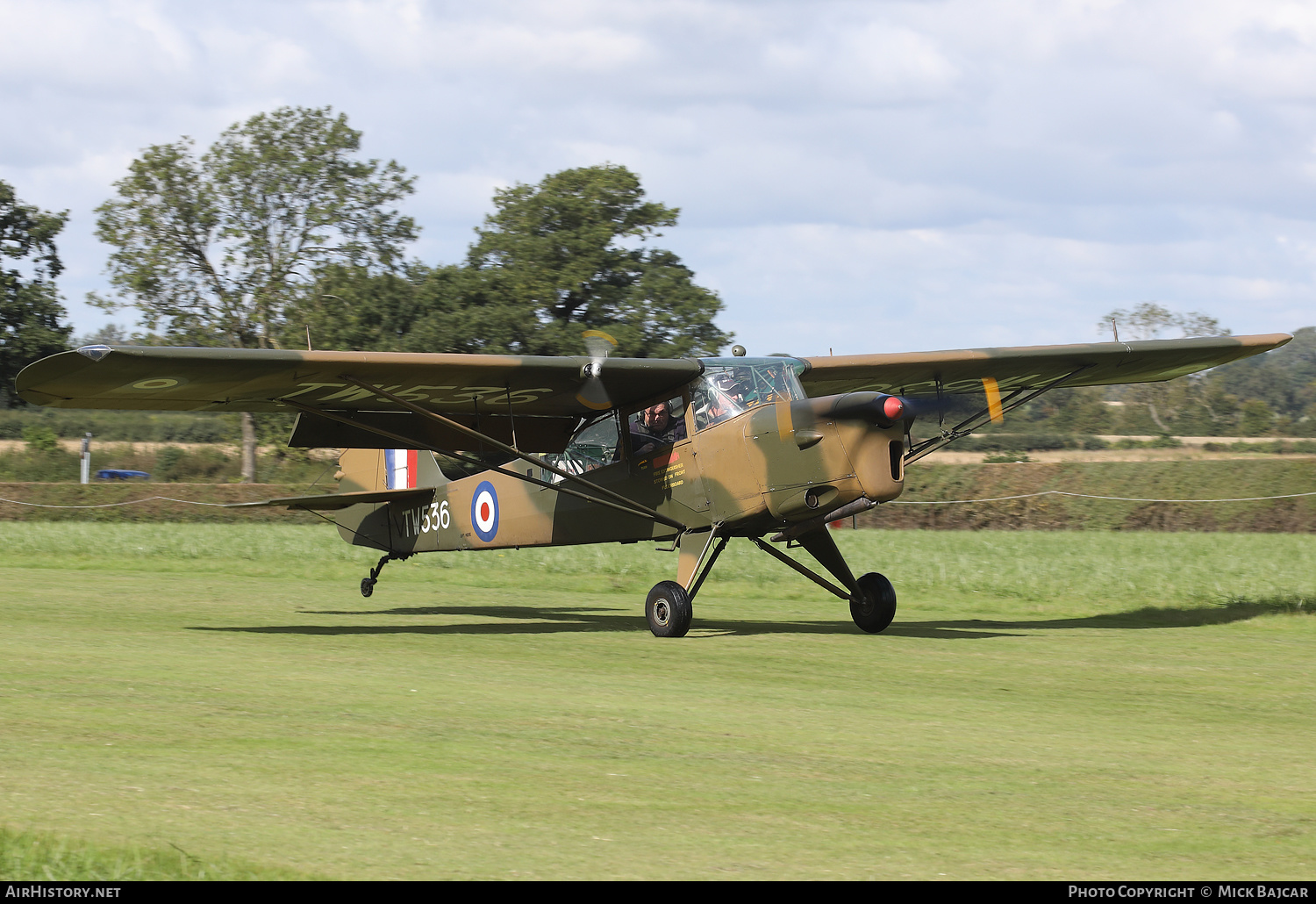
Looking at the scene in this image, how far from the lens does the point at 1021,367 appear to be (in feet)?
51.3

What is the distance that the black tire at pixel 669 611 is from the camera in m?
13.4

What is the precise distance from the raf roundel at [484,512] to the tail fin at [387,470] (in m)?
0.95

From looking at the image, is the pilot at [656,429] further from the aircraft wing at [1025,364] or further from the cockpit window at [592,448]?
the aircraft wing at [1025,364]

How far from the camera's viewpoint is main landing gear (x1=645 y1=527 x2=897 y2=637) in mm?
13492

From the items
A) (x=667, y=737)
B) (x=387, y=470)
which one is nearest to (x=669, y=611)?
(x=667, y=737)

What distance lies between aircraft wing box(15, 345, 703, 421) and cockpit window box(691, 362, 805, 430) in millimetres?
236

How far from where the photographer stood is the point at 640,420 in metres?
14.8

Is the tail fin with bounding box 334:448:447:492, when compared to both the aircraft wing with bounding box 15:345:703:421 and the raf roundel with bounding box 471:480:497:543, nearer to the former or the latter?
the raf roundel with bounding box 471:480:497:543

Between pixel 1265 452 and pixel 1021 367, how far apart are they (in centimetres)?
4606

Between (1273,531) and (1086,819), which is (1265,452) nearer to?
(1273,531)

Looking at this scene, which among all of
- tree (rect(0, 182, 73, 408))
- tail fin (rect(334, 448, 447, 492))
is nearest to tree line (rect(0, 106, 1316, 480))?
tree (rect(0, 182, 73, 408))

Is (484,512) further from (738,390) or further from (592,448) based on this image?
(738,390)

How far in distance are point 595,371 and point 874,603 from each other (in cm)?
393

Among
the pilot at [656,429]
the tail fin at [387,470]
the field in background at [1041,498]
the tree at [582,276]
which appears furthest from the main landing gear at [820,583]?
the tree at [582,276]
